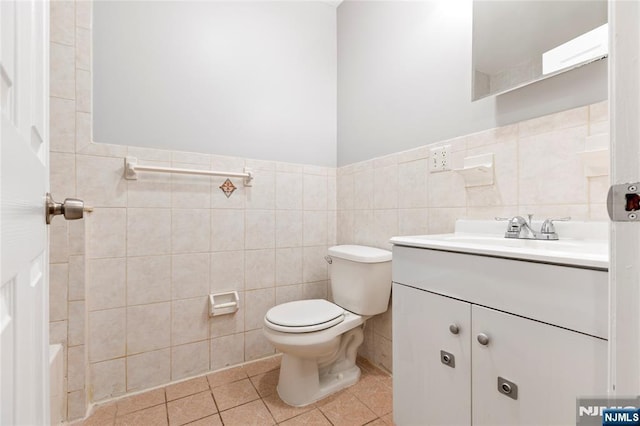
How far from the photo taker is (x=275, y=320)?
135 centimetres

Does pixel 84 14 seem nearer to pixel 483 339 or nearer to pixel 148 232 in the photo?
pixel 148 232

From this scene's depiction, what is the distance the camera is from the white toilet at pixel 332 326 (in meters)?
1.31

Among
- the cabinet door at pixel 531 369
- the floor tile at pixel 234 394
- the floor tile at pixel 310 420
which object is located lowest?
the floor tile at pixel 310 420

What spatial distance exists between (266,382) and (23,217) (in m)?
1.50

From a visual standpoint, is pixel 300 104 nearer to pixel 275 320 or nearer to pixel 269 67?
pixel 269 67

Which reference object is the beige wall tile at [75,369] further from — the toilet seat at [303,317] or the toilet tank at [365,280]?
the toilet tank at [365,280]

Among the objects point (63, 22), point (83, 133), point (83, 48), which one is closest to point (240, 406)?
point (83, 133)

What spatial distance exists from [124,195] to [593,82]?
76.5 inches

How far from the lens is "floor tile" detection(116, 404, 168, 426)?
4.12 feet

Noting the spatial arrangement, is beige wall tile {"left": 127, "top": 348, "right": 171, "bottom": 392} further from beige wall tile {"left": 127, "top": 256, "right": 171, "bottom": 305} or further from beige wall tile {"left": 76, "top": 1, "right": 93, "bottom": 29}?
beige wall tile {"left": 76, "top": 1, "right": 93, "bottom": 29}

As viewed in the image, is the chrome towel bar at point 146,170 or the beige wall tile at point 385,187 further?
the beige wall tile at point 385,187

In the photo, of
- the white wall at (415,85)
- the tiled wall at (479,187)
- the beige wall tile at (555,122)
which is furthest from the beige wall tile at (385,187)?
the beige wall tile at (555,122)

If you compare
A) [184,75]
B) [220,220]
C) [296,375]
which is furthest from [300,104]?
[296,375]

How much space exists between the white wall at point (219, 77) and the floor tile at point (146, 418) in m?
1.28
